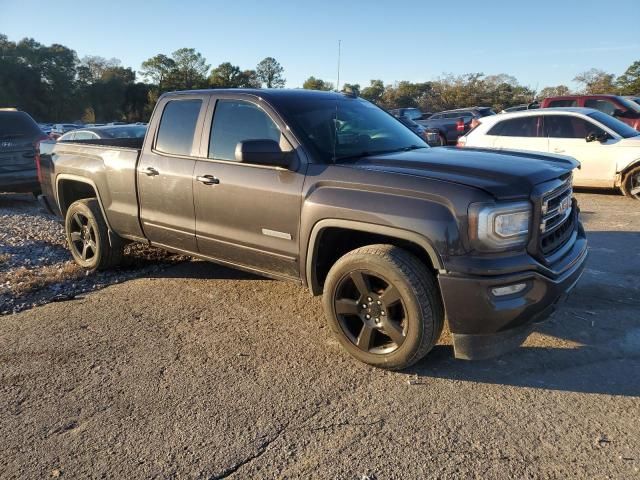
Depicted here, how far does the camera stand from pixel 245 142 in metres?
3.53

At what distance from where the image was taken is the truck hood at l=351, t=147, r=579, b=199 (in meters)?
3.00

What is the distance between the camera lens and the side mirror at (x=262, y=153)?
3.54m

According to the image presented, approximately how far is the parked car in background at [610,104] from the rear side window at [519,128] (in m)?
3.55

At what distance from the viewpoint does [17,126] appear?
983 cm

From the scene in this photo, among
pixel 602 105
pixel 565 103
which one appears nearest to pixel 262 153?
pixel 565 103

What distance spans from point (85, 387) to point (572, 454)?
114 inches

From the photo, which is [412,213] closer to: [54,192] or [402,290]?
[402,290]

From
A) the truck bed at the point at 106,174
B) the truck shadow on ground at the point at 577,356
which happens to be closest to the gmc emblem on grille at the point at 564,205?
the truck shadow on ground at the point at 577,356

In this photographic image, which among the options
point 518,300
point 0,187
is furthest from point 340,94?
point 0,187

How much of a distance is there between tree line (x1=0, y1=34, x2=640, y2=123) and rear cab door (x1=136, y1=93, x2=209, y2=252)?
57.6m

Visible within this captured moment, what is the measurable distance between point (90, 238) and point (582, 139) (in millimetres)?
8472

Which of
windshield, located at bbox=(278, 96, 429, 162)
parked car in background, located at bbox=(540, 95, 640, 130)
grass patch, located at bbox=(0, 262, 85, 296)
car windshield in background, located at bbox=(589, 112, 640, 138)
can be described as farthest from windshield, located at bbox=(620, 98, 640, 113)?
grass patch, located at bbox=(0, 262, 85, 296)

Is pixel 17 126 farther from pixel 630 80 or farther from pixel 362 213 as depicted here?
pixel 630 80

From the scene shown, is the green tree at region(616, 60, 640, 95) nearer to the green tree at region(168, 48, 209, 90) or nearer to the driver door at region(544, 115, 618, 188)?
the driver door at region(544, 115, 618, 188)
